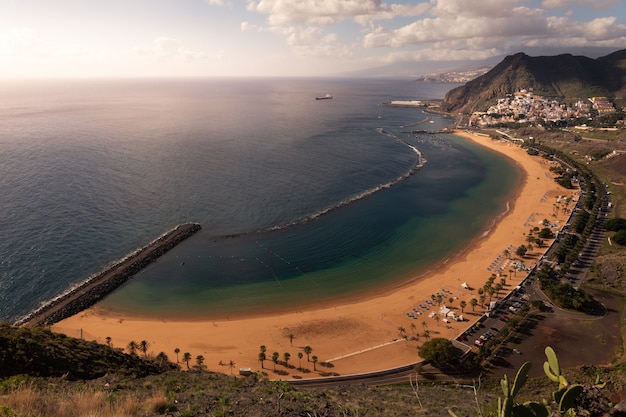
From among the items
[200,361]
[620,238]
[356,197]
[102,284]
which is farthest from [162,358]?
[620,238]

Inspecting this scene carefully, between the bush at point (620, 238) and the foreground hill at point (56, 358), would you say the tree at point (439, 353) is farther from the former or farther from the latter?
the bush at point (620, 238)

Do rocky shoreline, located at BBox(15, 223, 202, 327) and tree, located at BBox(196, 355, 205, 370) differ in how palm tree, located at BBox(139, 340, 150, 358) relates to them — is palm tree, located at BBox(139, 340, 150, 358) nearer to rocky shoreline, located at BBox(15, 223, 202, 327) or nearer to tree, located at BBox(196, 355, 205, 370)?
tree, located at BBox(196, 355, 205, 370)

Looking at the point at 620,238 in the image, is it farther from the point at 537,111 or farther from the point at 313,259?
the point at 537,111

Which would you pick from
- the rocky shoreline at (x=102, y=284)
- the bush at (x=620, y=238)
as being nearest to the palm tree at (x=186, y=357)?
the rocky shoreline at (x=102, y=284)

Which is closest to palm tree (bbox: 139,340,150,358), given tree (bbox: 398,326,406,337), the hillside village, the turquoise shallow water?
the turquoise shallow water

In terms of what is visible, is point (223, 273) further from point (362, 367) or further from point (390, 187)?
point (390, 187)
